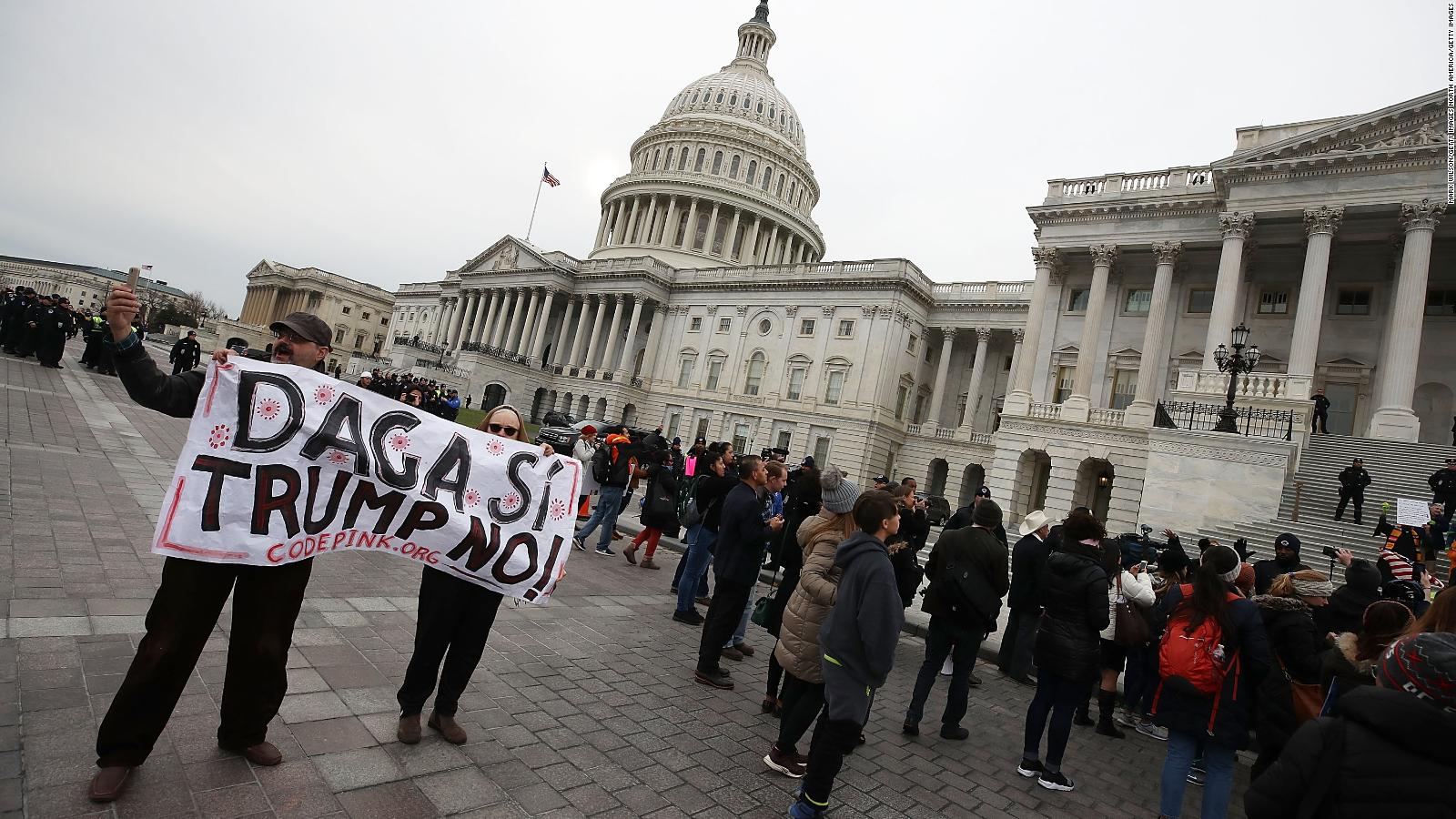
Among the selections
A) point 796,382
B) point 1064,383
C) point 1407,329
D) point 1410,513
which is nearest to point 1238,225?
point 1407,329

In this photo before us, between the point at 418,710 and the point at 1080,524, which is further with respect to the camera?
the point at 1080,524

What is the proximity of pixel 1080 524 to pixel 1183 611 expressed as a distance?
3.15 feet

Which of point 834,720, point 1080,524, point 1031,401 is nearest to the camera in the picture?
point 834,720

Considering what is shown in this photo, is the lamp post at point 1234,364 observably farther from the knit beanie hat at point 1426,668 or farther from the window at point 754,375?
the window at point 754,375

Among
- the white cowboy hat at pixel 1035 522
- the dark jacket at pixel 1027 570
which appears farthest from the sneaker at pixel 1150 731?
the white cowboy hat at pixel 1035 522

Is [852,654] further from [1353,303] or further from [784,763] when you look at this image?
[1353,303]

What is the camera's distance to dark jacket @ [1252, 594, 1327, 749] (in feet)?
15.5

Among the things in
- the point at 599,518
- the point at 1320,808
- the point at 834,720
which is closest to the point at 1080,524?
the point at 834,720

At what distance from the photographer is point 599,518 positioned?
12.4 meters

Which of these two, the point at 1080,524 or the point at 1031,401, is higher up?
the point at 1031,401

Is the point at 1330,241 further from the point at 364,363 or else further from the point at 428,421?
the point at 364,363

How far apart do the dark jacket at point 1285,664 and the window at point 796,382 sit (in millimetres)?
46333

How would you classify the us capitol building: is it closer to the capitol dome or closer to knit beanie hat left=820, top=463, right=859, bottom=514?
the capitol dome

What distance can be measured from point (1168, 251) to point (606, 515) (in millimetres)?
27161
